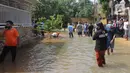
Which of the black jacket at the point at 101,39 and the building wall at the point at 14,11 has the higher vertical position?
the building wall at the point at 14,11

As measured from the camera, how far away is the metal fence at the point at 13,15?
16.6 metres

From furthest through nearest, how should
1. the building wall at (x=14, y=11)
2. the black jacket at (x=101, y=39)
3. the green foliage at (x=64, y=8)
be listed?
the green foliage at (x=64, y=8)
the building wall at (x=14, y=11)
the black jacket at (x=101, y=39)

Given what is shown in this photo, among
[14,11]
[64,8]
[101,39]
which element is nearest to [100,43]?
[101,39]

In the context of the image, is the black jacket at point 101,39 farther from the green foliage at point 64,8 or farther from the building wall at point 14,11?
the green foliage at point 64,8

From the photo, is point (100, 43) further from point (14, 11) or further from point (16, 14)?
point (16, 14)

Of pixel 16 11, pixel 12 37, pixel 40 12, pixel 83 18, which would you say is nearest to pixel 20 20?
pixel 16 11

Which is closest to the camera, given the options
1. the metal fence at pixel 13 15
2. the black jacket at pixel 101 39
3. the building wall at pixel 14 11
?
the black jacket at pixel 101 39

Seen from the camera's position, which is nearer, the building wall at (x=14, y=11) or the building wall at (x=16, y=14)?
the building wall at (x=16, y=14)

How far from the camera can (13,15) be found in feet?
62.5

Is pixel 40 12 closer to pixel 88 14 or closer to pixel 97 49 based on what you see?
pixel 88 14

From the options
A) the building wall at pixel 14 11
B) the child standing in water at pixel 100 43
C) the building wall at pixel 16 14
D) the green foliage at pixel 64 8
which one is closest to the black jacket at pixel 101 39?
the child standing in water at pixel 100 43

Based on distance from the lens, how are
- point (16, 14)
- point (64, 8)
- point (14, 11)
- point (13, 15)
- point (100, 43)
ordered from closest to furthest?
point (100, 43)
point (13, 15)
point (14, 11)
point (16, 14)
point (64, 8)

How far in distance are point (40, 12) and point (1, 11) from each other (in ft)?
113

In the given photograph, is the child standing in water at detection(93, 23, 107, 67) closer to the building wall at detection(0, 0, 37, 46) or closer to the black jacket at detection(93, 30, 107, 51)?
the black jacket at detection(93, 30, 107, 51)
